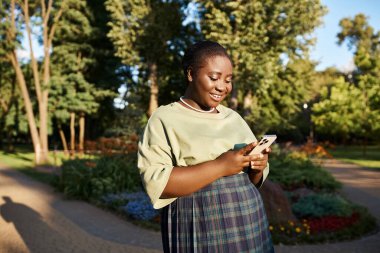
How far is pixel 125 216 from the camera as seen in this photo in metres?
8.20

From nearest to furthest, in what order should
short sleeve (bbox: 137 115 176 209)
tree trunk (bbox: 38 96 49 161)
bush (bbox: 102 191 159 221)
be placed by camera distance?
short sleeve (bbox: 137 115 176 209)
bush (bbox: 102 191 159 221)
tree trunk (bbox: 38 96 49 161)

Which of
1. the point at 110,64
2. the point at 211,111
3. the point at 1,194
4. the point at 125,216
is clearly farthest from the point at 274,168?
the point at 110,64

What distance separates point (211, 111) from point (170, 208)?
510mm

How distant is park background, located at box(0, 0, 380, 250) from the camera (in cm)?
845

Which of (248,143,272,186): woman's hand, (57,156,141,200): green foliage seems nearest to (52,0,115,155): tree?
(57,156,141,200): green foliage

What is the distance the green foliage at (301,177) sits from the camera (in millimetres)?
10734

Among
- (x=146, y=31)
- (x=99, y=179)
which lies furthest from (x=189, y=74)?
(x=146, y=31)

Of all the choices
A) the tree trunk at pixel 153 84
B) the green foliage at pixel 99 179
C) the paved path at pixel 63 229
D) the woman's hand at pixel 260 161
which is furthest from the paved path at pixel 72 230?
the tree trunk at pixel 153 84

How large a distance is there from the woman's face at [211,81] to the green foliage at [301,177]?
9141 millimetres

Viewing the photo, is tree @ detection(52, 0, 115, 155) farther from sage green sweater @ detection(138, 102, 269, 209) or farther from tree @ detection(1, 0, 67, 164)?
sage green sweater @ detection(138, 102, 269, 209)

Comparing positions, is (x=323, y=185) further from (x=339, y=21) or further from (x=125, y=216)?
(x=339, y=21)

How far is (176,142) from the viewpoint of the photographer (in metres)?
1.73

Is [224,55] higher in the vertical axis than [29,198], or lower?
higher

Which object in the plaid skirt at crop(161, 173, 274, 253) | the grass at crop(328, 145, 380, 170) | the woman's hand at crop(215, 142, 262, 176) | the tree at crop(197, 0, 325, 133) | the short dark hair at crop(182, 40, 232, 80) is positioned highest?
the tree at crop(197, 0, 325, 133)
